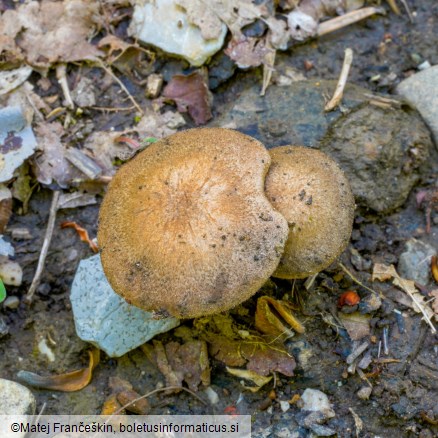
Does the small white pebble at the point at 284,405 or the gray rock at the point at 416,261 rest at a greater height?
the gray rock at the point at 416,261

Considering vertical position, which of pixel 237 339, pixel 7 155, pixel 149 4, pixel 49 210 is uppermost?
pixel 149 4

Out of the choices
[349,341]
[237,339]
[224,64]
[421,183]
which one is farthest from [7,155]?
[421,183]

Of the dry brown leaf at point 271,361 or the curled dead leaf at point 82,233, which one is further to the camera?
the curled dead leaf at point 82,233

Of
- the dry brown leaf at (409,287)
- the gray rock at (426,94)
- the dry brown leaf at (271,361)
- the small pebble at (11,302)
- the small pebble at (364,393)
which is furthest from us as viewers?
the gray rock at (426,94)

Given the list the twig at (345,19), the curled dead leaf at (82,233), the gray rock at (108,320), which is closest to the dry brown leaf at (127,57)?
the curled dead leaf at (82,233)

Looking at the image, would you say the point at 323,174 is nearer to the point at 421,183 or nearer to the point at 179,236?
the point at 179,236

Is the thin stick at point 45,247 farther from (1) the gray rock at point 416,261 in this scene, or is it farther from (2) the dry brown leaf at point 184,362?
(1) the gray rock at point 416,261

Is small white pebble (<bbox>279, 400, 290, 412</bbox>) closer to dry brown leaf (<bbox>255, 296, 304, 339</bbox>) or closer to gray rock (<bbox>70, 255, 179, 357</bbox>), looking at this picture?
dry brown leaf (<bbox>255, 296, 304, 339</bbox>)
